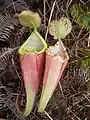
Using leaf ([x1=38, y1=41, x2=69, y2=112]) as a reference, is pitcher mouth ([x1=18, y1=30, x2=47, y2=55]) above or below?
above

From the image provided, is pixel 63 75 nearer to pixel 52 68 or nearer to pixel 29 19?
pixel 52 68

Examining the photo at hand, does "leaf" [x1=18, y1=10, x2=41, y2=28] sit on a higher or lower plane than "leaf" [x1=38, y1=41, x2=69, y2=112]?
higher

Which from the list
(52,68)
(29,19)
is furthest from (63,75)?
(29,19)

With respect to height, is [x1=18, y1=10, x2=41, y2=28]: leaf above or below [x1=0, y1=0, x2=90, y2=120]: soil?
above

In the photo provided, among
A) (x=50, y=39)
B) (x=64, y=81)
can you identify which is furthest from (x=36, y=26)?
(x=64, y=81)

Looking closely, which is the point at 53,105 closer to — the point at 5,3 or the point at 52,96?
the point at 52,96

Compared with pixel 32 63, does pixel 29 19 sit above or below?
above
